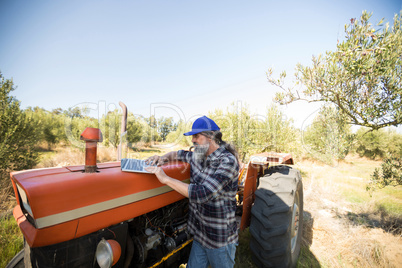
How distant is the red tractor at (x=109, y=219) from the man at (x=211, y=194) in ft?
0.64

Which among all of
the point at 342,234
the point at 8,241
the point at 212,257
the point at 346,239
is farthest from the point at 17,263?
the point at 342,234

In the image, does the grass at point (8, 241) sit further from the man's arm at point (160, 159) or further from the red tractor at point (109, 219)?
the man's arm at point (160, 159)

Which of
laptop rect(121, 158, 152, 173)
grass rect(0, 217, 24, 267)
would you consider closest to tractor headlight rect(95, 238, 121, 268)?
laptop rect(121, 158, 152, 173)

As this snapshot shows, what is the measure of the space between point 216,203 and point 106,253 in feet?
2.73

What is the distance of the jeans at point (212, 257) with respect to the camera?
158 centimetres

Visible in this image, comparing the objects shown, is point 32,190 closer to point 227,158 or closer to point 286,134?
point 227,158

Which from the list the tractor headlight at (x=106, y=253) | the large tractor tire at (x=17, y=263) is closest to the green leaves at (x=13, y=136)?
the large tractor tire at (x=17, y=263)

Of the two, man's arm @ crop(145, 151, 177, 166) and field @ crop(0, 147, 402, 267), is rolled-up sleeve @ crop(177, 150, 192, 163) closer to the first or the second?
man's arm @ crop(145, 151, 177, 166)

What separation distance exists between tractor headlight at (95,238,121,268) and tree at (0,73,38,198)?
5.33 m

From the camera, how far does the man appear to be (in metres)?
1.38

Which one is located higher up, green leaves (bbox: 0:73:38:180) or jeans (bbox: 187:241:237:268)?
green leaves (bbox: 0:73:38:180)

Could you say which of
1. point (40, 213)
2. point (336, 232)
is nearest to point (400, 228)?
point (336, 232)

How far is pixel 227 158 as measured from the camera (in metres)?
1.52

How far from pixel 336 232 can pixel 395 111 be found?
7.45 ft
